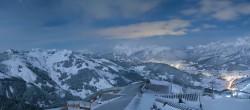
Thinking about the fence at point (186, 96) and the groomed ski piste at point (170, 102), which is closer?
the groomed ski piste at point (170, 102)

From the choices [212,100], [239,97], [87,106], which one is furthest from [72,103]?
[239,97]

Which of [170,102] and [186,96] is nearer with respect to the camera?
[170,102]

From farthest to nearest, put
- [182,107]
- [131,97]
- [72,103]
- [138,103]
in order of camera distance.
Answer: [72,103], [131,97], [138,103], [182,107]

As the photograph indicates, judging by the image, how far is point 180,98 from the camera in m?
47.8

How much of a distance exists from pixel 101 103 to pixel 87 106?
2.17 meters

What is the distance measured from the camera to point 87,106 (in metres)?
53.1

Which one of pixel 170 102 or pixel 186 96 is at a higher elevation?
pixel 186 96

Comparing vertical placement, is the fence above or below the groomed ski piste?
above

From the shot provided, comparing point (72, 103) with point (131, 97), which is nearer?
point (131, 97)

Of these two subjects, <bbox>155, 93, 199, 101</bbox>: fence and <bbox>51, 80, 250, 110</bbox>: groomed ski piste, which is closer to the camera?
<bbox>51, 80, 250, 110</bbox>: groomed ski piste

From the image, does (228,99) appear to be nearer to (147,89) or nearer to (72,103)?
(147,89)

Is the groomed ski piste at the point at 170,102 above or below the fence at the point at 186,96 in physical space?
below

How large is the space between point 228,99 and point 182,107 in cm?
822

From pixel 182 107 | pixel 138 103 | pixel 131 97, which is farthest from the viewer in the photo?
pixel 131 97
